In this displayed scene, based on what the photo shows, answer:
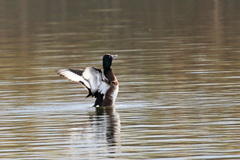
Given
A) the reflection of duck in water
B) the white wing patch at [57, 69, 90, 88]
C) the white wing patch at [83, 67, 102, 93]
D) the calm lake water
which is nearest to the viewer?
the reflection of duck in water

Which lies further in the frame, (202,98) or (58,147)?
(202,98)

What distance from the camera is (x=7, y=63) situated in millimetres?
25172

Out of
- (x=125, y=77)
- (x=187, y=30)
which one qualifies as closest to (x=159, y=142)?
(x=125, y=77)

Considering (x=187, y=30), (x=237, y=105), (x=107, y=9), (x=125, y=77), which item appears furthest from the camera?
(x=107, y=9)

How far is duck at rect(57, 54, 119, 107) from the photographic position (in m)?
16.5

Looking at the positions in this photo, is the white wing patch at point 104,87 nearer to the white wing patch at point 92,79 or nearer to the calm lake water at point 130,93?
the white wing patch at point 92,79

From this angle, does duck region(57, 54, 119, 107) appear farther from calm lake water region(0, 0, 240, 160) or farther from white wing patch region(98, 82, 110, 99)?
calm lake water region(0, 0, 240, 160)

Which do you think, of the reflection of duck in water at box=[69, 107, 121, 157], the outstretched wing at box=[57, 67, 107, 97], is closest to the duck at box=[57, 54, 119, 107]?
the outstretched wing at box=[57, 67, 107, 97]

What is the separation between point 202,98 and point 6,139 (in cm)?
456

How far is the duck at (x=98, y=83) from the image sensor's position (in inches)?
651

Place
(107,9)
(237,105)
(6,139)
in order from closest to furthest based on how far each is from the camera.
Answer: (6,139)
(237,105)
(107,9)

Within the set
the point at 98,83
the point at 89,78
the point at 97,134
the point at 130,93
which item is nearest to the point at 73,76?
the point at 89,78

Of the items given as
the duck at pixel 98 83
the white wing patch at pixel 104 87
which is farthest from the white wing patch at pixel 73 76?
the white wing patch at pixel 104 87

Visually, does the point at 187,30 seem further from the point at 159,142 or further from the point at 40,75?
the point at 159,142
